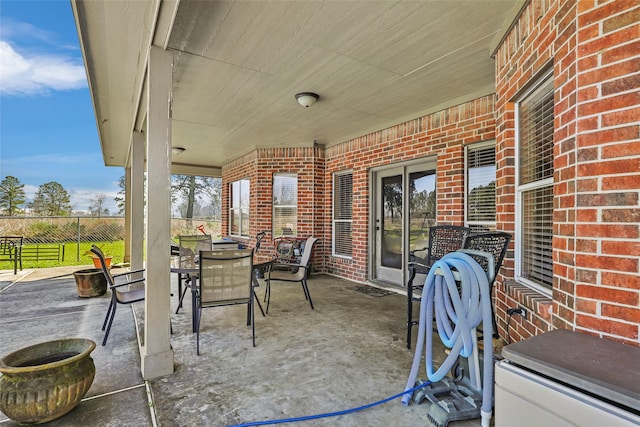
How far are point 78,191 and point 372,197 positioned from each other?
13.2 m

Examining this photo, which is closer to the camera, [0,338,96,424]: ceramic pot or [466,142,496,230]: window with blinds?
[0,338,96,424]: ceramic pot

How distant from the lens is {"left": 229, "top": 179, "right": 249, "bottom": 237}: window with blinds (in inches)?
301

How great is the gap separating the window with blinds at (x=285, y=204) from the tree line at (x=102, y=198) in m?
6.22

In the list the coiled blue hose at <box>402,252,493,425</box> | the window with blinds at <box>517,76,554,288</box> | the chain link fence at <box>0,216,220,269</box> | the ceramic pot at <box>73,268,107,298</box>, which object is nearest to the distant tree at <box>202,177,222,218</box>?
the chain link fence at <box>0,216,220,269</box>

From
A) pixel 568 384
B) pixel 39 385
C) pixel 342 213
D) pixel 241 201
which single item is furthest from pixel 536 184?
pixel 241 201

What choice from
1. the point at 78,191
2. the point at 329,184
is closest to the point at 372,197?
the point at 329,184

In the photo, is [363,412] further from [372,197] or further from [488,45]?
[372,197]

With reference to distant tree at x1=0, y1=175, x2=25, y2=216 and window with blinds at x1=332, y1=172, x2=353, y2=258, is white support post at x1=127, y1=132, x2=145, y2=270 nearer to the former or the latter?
window with blinds at x1=332, y1=172, x2=353, y2=258

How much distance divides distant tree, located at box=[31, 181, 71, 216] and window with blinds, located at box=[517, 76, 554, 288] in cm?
1551

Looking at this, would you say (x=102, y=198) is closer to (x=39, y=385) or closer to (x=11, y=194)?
(x=11, y=194)

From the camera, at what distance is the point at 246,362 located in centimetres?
257

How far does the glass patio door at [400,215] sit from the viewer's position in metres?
4.66

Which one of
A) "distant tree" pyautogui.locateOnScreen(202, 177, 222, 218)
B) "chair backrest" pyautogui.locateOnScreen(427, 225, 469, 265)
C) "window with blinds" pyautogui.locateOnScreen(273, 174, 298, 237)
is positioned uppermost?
"distant tree" pyautogui.locateOnScreen(202, 177, 222, 218)

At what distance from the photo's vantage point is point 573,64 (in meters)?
1.50
